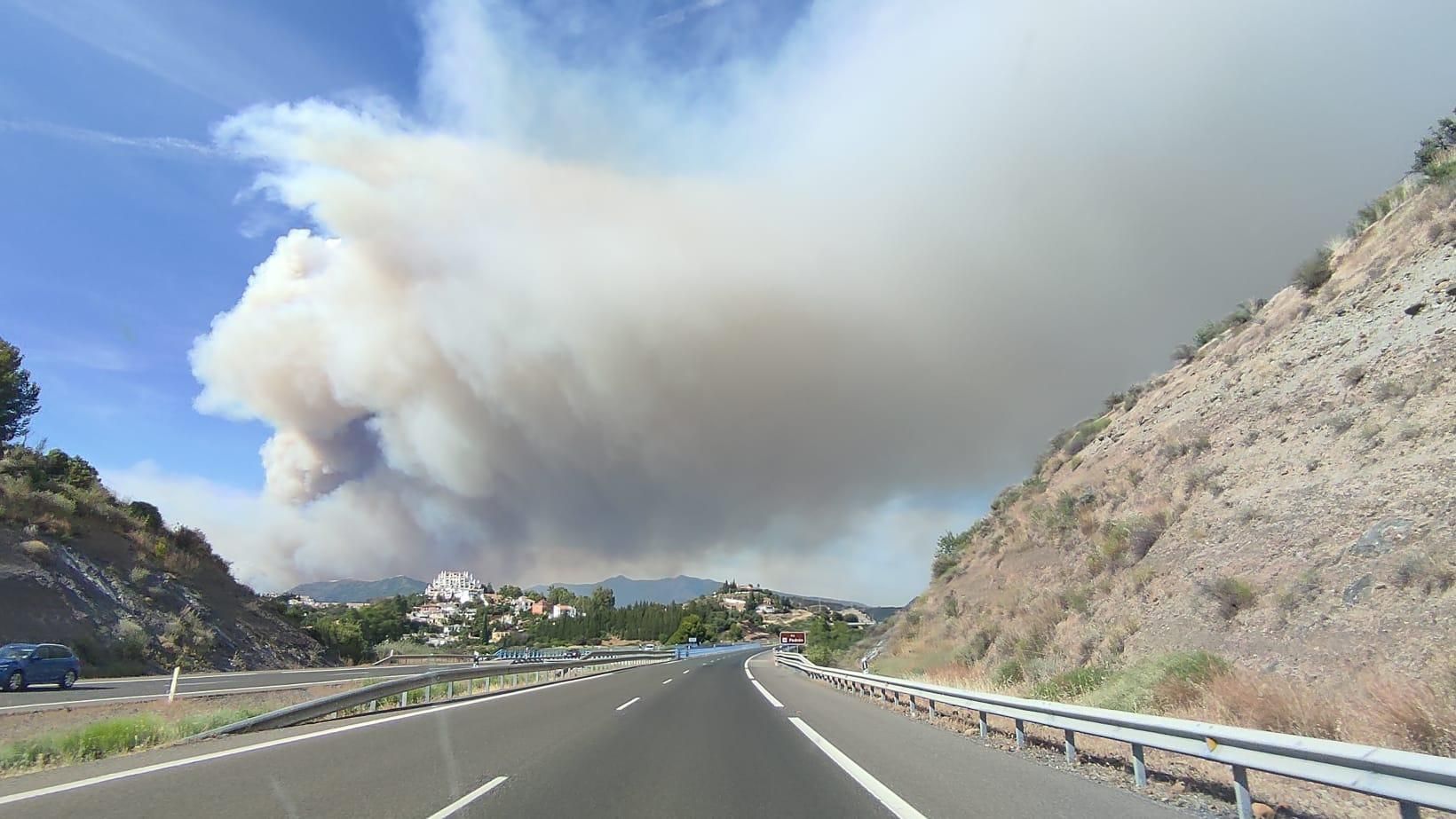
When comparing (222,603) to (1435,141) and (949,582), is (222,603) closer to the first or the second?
(949,582)

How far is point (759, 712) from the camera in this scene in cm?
1777

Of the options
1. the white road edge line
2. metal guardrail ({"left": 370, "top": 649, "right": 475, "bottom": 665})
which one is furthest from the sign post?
the white road edge line

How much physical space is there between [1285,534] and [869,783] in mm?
11284

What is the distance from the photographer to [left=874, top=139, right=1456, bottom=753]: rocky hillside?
415 inches

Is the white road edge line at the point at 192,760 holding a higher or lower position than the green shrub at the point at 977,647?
lower

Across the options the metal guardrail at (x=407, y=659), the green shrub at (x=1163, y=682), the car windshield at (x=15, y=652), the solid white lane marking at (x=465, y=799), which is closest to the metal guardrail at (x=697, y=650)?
the metal guardrail at (x=407, y=659)

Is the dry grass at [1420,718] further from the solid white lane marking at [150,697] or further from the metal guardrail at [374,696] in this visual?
the solid white lane marking at [150,697]

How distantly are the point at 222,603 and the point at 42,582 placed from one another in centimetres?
1379

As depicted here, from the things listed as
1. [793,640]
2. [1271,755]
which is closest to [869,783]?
[1271,755]

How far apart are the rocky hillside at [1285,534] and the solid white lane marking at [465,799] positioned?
8.16m

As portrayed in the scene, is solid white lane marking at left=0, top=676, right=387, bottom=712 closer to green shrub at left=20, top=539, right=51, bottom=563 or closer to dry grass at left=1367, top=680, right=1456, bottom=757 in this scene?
green shrub at left=20, top=539, right=51, bottom=563

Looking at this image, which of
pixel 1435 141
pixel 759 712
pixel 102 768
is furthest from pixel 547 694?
pixel 1435 141

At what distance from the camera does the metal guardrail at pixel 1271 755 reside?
15.0 ft

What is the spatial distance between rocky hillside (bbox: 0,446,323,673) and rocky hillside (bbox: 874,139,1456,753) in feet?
102
